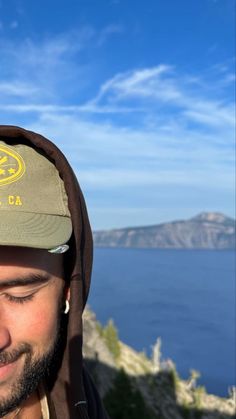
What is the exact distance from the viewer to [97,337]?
158 feet

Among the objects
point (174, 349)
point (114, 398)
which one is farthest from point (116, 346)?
point (174, 349)

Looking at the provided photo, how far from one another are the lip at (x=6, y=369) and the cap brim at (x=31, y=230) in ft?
2.51

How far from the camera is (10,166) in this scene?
262 centimetres

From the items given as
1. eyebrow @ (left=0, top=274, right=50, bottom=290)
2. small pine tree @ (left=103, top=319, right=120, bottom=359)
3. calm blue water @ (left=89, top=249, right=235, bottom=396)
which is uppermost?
eyebrow @ (left=0, top=274, right=50, bottom=290)

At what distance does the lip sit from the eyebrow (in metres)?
0.48

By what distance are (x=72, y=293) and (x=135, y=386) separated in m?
52.1

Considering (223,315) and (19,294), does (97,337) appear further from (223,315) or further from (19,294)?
(223,315)

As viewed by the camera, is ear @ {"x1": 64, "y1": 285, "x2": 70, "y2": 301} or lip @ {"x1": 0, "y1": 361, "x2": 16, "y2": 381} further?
ear @ {"x1": 64, "y1": 285, "x2": 70, "y2": 301}

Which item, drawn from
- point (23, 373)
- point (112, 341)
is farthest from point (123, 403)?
point (23, 373)

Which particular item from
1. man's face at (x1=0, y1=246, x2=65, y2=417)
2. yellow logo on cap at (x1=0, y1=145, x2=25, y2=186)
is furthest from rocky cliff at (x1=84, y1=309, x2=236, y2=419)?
yellow logo on cap at (x1=0, y1=145, x2=25, y2=186)

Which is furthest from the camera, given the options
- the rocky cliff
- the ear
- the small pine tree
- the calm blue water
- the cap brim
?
the calm blue water

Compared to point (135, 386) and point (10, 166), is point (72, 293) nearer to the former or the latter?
point (10, 166)

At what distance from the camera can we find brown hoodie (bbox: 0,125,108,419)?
2926mm

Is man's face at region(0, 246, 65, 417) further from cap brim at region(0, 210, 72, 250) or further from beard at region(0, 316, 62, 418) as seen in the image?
cap brim at region(0, 210, 72, 250)
